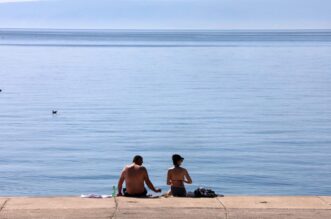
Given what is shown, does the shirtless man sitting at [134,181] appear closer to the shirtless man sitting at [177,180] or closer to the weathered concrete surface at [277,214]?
the shirtless man sitting at [177,180]

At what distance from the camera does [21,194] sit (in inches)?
1086

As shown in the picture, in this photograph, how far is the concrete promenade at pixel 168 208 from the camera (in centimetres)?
1587

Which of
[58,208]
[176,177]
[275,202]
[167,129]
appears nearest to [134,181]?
[176,177]

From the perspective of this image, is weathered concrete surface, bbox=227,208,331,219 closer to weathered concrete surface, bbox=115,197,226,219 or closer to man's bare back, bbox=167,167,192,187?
weathered concrete surface, bbox=115,197,226,219

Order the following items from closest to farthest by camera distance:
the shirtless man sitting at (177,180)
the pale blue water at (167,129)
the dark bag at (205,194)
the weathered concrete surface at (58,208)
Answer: the weathered concrete surface at (58,208), the dark bag at (205,194), the shirtless man sitting at (177,180), the pale blue water at (167,129)

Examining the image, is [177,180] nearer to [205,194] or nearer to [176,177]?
[176,177]

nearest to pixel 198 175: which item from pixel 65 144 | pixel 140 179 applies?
pixel 65 144

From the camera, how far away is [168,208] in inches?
645

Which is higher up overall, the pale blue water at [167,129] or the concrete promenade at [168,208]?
the pale blue water at [167,129]

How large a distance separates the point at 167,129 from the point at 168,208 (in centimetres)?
2849

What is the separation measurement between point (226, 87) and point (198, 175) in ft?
130

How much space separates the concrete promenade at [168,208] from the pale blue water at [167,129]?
11.2 metres

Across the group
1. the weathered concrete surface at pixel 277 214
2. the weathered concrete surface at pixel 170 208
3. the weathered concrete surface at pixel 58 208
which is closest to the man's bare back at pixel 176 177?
the weathered concrete surface at pixel 170 208

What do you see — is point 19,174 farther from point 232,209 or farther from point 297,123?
point 297,123
